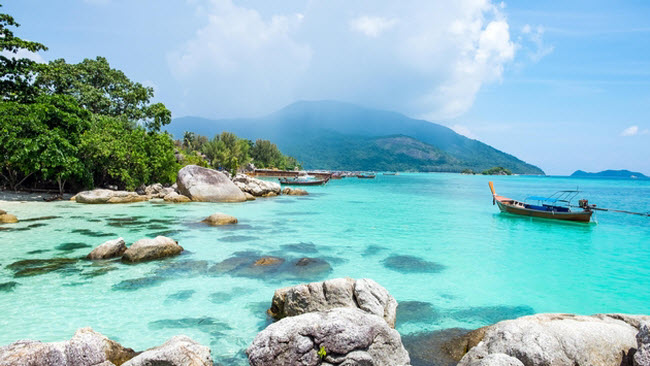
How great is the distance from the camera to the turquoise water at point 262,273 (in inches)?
303

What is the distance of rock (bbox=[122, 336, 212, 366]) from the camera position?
465 centimetres

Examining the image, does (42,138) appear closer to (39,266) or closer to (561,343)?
(39,266)

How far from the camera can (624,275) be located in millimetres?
13242

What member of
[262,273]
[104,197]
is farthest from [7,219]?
[262,273]

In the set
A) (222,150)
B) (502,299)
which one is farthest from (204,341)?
(222,150)

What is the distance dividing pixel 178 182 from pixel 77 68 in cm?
2604

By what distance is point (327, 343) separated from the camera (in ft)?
16.6

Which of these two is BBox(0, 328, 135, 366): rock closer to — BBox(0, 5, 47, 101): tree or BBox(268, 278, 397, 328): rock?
BBox(268, 278, 397, 328): rock

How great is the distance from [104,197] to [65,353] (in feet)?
79.7

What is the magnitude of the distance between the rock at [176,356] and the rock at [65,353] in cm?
60

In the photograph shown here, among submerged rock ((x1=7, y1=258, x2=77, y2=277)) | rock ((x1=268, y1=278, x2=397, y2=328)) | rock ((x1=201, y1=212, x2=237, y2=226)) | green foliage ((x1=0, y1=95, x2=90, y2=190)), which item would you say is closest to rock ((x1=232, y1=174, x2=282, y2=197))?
green foliage ((x1=0, y1=95, x2=90, y2=190))

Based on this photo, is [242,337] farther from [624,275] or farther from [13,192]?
[13,192]

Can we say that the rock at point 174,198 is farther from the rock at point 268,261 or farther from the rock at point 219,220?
the rock at point 268,261

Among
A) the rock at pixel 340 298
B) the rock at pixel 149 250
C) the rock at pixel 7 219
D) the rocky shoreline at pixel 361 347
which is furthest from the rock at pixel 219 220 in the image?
the rocky shoreline at pixel 361 347
